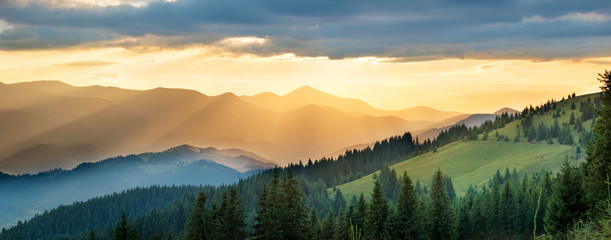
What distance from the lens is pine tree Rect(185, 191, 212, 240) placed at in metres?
71.9

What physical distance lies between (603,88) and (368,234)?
150ft

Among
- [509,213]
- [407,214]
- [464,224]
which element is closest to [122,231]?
[407,214]

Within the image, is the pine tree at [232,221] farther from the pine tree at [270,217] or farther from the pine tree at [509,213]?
the pine tree at [509,213]

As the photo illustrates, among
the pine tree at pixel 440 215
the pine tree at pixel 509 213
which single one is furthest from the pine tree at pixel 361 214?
the pine tree at pixel 509 213

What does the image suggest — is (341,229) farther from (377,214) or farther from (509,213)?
(509,213)

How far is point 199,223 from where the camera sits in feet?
237

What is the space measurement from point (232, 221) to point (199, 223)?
4.33 metres

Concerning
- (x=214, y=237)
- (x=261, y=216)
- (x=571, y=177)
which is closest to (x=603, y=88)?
(x=571, y=177)

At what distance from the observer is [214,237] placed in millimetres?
71688

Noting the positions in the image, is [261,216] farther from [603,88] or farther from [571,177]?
[603,88]

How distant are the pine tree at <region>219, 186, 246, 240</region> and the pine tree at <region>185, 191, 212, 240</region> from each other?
203cm

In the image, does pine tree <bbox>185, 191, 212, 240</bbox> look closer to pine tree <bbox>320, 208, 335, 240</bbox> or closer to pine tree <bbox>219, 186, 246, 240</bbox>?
pine tree <bbox>219, 186, 246, 240</bbox>

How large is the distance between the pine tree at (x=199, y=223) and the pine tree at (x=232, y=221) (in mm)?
2029

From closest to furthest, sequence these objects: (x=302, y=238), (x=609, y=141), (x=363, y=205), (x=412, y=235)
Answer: (x=609, y=141), (x=302, y=238), (x=412, y=235), (x=363, y=205)
